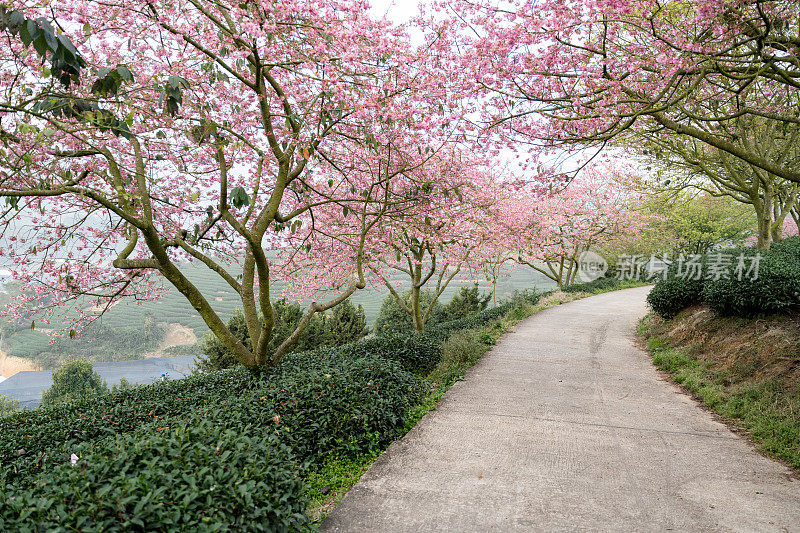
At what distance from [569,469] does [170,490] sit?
10.4 feet

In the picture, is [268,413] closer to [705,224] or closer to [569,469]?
[569,469]

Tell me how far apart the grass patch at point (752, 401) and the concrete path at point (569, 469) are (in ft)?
0.67

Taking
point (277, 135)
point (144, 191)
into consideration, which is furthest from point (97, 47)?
point (277, 135)

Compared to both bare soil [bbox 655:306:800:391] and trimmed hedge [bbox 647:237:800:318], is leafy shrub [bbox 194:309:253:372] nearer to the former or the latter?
bare soil [bbox 655:306:800:391]

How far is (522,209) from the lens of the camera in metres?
16.4

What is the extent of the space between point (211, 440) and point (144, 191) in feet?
12.5

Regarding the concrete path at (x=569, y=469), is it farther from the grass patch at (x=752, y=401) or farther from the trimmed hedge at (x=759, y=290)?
the trimmed hedge at (x=759, y=290)

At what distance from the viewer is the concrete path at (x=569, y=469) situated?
10.4 feet

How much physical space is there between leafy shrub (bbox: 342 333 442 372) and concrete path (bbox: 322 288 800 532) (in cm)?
90

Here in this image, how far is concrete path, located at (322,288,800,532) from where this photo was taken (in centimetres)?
317

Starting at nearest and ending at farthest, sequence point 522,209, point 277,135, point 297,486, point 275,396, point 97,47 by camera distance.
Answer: point 297,486
point 275,396
point 97,47
point 277,135
point 522,209

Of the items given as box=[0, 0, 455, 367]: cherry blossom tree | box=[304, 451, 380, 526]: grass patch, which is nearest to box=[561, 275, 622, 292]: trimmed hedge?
box=[0, 0, 455, 367]: cherry blossom tree

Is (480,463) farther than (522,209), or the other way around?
(522,209)

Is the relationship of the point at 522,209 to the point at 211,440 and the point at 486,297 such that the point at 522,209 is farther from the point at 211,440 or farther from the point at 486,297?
the point at 211,440
